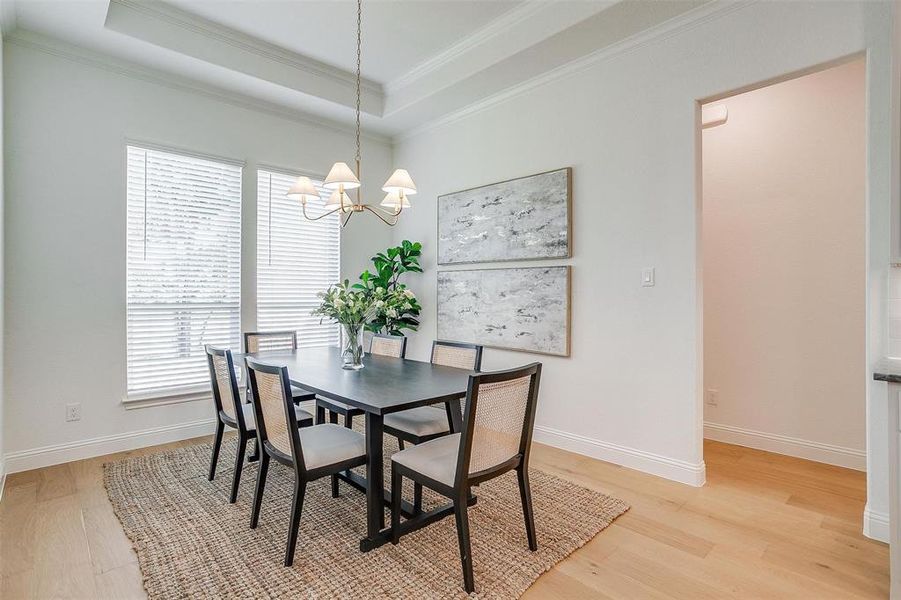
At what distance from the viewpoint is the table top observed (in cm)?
208

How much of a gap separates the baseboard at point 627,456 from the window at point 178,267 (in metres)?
2.85

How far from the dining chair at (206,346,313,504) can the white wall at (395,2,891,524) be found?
82.9 inches

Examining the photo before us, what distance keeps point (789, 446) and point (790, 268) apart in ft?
4.37

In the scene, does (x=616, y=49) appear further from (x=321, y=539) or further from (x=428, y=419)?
(x=321, y=539)

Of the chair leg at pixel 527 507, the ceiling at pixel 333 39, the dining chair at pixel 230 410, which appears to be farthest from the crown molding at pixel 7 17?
the chair leg at pixel 527 507

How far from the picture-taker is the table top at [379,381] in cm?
208

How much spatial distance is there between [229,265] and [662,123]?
358cm

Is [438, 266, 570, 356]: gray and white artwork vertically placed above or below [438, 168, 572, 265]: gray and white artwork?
below

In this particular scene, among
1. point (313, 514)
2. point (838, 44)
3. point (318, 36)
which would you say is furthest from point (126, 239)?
point (838, 44)

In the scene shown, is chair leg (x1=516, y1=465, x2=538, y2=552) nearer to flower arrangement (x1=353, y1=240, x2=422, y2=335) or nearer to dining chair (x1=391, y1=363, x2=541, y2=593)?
dining chair (x1=391, y1=363, x2=541, y2=593)

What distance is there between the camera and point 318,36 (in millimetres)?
3602

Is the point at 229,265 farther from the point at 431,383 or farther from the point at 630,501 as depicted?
the point at 630,501

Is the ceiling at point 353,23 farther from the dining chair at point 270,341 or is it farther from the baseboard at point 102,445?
the baseboard at point 102,445

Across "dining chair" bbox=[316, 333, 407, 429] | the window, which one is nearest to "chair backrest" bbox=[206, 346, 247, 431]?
"dining chair" bbox=[316, 333, 407, 429]
